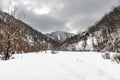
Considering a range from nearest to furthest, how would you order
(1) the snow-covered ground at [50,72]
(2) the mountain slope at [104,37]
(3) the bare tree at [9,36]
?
(1) the snow-covered ground at [50,72] → (3) the bare tree at [9,36] → (2) the mountain slope at [104,37]

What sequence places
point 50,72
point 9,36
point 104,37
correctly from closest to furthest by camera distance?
1. point 50,72
2. point 9,36
3. point 104,37

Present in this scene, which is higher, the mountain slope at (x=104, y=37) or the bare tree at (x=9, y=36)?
the mountain slope at (x=104, y=37)

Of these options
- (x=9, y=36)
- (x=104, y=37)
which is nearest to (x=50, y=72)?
(x=9, y=36)

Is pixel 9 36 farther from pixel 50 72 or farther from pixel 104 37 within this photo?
pixel 104 37

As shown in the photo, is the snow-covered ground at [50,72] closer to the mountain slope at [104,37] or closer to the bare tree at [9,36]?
the bare tree at [9,36]

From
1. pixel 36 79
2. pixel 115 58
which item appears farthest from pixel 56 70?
pixel 115 58

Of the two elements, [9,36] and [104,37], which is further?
[104,37]

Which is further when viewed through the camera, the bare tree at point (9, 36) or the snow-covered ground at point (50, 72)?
the bare tree at point (9, 36)

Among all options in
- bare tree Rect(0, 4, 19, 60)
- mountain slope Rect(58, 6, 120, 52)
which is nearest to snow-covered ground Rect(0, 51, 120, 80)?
bare tree Rect(0, 4, 19, 60)

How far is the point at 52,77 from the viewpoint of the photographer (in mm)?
6316

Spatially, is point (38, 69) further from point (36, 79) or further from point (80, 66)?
point (80, 66)

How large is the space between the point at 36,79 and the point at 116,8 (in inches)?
5815

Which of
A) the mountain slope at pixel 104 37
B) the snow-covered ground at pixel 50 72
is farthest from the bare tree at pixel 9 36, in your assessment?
the mountain slope at pixel 104 37

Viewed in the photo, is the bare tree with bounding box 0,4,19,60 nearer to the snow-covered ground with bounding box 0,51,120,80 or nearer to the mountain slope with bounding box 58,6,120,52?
the snow-covered ground with bounding box 0,51,120,80
